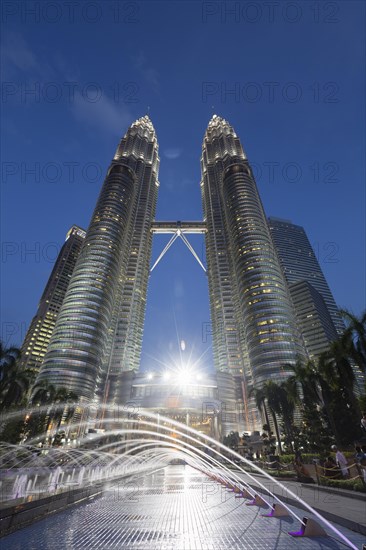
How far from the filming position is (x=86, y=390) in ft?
353

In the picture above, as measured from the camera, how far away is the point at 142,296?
175500 mm

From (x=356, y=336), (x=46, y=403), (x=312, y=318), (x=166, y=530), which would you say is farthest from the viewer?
(x=312, y=318)

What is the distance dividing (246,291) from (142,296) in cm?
7212

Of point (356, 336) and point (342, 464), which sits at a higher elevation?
point (356, 336)

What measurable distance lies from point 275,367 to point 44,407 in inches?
3084

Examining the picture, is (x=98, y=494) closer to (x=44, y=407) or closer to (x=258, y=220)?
(x=44, y=407)

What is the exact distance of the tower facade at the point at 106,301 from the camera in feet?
363

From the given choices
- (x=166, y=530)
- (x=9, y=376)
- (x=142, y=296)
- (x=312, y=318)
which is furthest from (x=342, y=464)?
(x=142, y=296)

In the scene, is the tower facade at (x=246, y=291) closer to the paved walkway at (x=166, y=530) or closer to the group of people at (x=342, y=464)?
the group of people at (x=342, y=464)

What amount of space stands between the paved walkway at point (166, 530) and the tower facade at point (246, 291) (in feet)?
258

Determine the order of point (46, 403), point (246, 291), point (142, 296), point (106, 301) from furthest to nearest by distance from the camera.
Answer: point (142, 296)
point (106, 301)
point (246, 291)
point (46, 403)

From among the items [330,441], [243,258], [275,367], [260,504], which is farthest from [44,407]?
[243,258]

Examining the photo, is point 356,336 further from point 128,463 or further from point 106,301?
point 106,301

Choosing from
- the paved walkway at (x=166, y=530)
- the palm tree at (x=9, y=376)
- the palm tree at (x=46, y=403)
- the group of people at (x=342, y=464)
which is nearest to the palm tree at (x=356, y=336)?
the group of people at (x=342, y=464)
